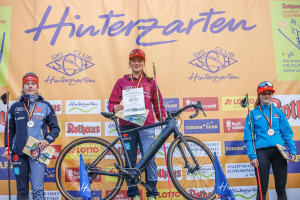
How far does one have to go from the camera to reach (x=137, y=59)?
134 inches

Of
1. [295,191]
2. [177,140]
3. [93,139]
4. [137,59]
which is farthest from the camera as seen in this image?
[295,191]

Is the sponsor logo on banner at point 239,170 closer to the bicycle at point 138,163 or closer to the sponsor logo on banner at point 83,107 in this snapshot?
the bicycle at point 138,163

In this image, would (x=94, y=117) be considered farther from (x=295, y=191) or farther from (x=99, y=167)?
(x=295, y=191)

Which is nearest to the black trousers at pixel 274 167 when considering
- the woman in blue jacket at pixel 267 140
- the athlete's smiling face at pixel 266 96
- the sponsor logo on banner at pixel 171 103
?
the woman in blue jacket at pixel 267 140

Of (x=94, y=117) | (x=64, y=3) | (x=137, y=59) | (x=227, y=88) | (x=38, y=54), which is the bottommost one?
(x=94, y=117)

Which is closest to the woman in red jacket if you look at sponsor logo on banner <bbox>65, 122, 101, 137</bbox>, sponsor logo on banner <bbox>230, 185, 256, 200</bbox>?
sponsor logo on banner <bbox>65, 122, 101, 137</bbox>

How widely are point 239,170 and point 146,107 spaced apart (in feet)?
5.46

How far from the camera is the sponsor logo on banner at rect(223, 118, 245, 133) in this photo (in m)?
3.95

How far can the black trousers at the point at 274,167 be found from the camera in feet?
10.2

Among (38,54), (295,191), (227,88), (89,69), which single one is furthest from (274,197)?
(38,54)

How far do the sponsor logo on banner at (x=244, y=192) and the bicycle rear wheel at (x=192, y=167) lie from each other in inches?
15.1

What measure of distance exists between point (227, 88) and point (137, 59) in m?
1.46

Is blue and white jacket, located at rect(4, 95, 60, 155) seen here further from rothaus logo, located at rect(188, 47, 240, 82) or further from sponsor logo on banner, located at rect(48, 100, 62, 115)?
rothaus logo, located at rect(188, 47, 240, 82)

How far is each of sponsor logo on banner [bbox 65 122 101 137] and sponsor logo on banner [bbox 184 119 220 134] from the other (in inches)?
49.7
